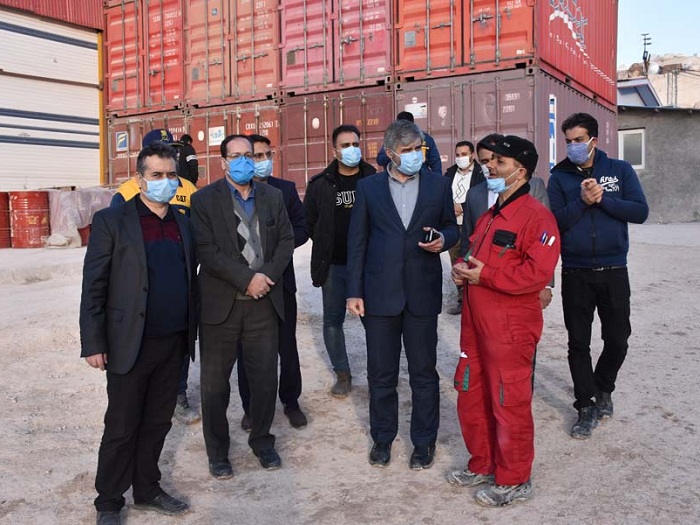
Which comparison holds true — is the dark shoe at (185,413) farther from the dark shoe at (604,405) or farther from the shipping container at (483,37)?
the shipping container at (483,37)

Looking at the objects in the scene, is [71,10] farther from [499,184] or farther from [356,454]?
[499,184]

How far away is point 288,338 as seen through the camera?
4375 mm

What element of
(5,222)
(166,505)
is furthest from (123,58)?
(166,505)

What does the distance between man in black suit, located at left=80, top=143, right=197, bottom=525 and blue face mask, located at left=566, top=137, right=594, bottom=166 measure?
2.37 metres

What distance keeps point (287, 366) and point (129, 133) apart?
12.0 m

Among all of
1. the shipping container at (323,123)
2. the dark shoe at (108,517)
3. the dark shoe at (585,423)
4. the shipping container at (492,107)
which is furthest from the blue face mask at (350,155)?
the shipping container at (323,123)

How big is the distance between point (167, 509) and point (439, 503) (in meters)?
1.34

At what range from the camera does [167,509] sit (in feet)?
10.3

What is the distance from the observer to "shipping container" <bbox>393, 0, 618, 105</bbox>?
33.9ft

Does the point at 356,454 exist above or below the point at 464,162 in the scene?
below

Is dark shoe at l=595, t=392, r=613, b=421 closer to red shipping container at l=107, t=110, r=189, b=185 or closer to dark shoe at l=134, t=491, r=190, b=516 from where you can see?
dark shoe at l=134, t=491, r=190, b=516

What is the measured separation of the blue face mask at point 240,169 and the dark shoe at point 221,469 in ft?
5.25

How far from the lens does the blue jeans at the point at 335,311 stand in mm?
4879

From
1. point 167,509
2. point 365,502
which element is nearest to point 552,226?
point 365,502
